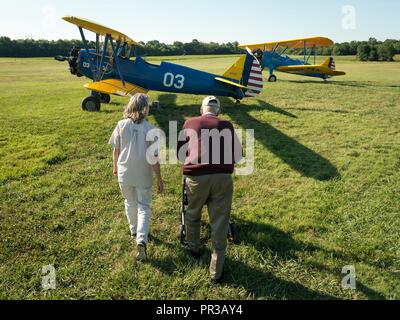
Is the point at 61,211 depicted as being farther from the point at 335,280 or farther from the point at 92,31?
the point at 92,31

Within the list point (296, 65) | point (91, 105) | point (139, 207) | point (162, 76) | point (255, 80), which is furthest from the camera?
point (296, 65)

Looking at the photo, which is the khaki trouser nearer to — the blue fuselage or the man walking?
the man walking

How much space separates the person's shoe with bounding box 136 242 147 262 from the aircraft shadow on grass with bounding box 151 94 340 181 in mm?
3691

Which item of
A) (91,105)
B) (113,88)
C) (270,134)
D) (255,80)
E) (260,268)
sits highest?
(255,80)

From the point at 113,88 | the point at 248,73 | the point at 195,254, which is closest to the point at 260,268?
the point at 195,254

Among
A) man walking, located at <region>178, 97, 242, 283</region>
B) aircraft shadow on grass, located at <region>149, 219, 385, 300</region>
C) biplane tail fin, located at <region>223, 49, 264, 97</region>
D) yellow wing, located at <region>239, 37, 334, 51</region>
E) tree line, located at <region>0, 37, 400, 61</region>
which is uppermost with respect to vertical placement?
tree line, located at <region>0, 37, 400, 61</region>

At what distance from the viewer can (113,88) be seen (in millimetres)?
9680

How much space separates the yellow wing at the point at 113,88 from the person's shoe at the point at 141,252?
22.3 feet

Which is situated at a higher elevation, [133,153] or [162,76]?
[162,76]

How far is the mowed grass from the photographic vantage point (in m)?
3.24

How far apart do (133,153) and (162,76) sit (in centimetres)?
784

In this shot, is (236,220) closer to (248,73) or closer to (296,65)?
(248,73)

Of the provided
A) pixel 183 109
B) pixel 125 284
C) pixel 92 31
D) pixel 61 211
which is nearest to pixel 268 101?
pixel 183 109

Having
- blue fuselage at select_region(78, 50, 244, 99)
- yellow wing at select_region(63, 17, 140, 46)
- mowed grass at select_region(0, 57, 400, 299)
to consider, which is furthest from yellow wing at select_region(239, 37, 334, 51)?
yellow wing at select_region(63, 17, 140, 46)
